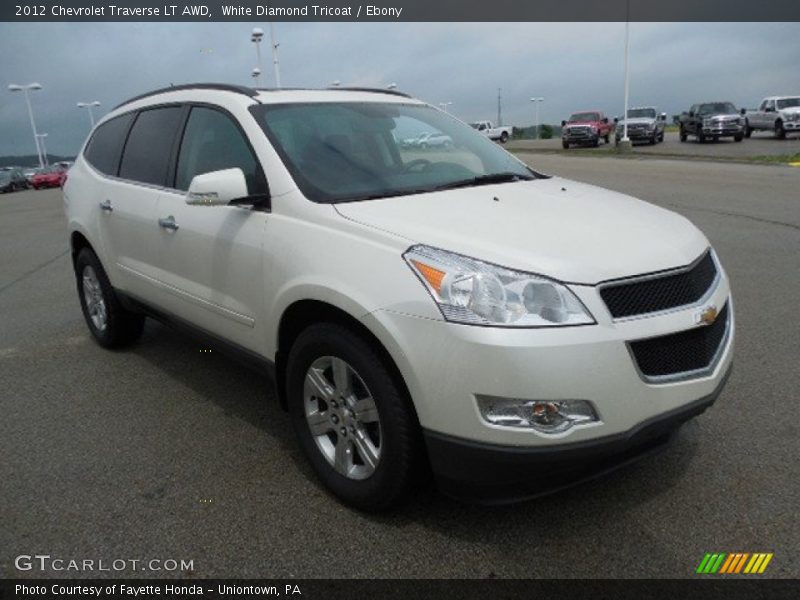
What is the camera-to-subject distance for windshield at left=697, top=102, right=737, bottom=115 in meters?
33.6

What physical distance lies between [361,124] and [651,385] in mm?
2149

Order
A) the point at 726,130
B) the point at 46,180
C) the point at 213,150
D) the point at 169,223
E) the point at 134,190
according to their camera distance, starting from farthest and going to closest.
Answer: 1. the point at 46,180
2. the point at 726,130
3. the point at 134,190
4. the point at 169,223
5. the point at 213,150

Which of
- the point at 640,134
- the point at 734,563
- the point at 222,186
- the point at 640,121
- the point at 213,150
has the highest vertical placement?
the point at 213,150

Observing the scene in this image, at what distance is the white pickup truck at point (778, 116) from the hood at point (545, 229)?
34.6 m

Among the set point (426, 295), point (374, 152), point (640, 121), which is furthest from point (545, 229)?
point (640, 121)

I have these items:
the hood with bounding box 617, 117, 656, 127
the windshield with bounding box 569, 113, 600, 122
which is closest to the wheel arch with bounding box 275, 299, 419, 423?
the hood with bounding box 617, 117, 656, 127

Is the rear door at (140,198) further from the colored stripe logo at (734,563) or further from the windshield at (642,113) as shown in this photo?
the windshield at (642,113)

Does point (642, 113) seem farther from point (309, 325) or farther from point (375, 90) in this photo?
point (309, 325)

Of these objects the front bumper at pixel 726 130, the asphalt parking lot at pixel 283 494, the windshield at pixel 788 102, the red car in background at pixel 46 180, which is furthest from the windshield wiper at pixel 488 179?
the red car in background at pixel 46 180

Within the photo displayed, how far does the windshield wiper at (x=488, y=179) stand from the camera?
341cm

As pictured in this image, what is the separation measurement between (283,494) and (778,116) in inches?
1451

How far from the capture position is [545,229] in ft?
8.92

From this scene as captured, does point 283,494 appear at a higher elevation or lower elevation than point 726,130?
higher
